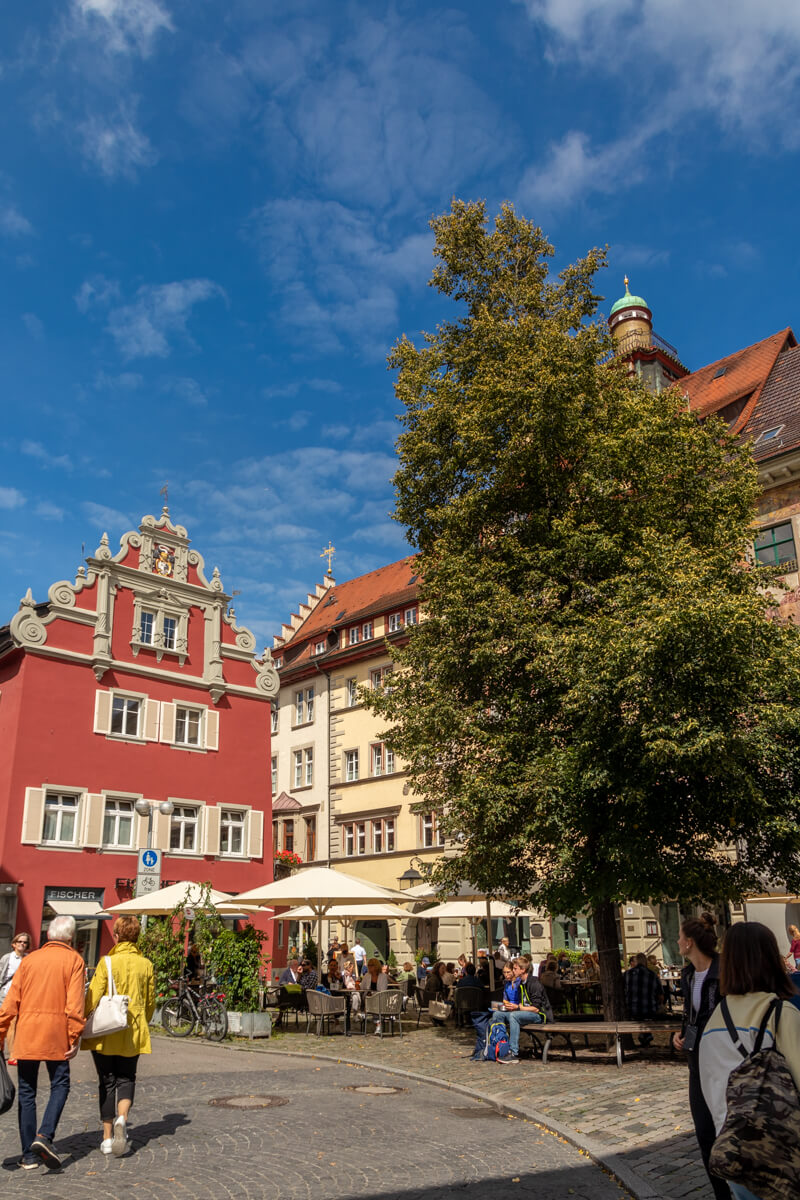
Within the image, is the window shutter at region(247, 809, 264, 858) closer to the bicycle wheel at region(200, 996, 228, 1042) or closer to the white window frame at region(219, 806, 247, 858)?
the white window frame at region(219, 806, 247, 858)

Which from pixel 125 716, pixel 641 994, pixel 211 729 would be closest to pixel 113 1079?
pixel 641 994

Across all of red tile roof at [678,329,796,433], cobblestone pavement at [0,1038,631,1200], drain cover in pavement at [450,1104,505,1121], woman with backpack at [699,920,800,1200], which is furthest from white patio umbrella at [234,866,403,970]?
red tile roof at [678,329,796,433]

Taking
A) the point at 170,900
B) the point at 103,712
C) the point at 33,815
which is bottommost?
the point at 170,900

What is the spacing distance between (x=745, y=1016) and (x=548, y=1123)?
632 cm

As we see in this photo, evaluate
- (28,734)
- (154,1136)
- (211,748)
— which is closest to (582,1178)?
(154,1136)

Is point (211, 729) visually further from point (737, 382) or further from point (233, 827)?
point (737, 382)

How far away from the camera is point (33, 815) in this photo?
1089 inches

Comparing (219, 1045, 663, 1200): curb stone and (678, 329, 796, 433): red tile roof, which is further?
(678, 329, 796, 433): red tile roof

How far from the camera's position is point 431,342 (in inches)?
858

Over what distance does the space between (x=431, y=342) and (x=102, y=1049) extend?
665 inches

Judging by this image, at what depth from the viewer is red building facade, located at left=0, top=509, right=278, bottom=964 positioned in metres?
28.0

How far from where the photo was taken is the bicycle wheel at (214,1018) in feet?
61.8

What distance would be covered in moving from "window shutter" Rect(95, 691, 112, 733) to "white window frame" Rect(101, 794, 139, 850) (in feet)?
6.81

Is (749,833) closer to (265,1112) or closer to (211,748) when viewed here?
(265,1112)
